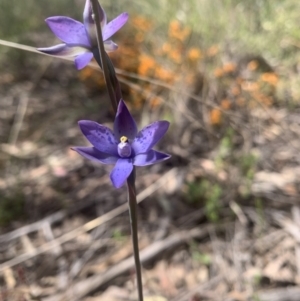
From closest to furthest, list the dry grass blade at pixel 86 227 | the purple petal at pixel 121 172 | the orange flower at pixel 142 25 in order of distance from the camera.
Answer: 1. the purple petal at pixel 121 172
2. the dry grass blade at pixel 86 227
3. the orange flower at pixel 142 25

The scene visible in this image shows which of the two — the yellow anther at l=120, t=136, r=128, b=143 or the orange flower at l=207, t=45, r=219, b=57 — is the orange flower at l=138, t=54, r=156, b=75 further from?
the yellow anther at l=120, t=136, r=128, b=143

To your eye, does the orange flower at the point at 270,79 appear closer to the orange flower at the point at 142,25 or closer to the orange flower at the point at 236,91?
the orange flower at the point at 236,91

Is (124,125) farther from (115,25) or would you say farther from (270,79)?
(270,79)

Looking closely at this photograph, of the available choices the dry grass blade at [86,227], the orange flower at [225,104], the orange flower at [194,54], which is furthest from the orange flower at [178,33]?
the dry grass blade at [86,227]

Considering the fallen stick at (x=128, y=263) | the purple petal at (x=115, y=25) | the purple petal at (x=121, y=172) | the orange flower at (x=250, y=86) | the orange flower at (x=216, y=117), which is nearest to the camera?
the purple petal at (x=121, y=172)

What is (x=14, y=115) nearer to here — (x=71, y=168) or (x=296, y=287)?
(x=71, y=168)

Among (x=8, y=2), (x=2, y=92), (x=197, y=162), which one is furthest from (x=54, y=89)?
(x=197, y=162)

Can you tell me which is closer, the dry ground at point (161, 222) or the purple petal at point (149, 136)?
the purple petal at point (149, 136)

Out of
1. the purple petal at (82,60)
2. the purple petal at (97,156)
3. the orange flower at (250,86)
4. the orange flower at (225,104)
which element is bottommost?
the purple petal at (97,156)
